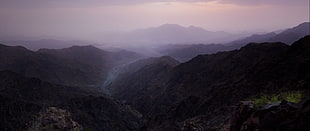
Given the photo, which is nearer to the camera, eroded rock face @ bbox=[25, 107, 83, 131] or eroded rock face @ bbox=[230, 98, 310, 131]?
eroded rock face @ bbox=[230, 98, 310, 131]

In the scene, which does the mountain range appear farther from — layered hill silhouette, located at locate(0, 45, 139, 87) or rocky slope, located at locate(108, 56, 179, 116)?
layered hill silhouette, located at locate(0, 45, 139, 87)

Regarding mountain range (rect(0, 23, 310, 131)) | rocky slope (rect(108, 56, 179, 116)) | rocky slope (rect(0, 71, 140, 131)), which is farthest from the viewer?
rocky slope (rect(108, 56, 179, 116))

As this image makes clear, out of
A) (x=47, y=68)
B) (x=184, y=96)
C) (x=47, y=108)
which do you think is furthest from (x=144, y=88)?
(x=47, y=68)

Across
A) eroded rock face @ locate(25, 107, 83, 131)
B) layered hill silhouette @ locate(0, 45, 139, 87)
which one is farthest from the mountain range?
layered hill silhouette @ locate(0, 45, 139, 87)

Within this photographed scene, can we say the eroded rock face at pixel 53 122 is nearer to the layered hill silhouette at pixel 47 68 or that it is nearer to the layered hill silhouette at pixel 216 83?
the layered hill silhouette at pixel 216 83

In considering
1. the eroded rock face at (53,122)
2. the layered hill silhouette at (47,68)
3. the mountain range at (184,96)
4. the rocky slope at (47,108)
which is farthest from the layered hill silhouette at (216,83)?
the layered hill silhouette at (47,68)

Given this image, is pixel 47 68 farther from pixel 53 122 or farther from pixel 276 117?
pixel 276 117
